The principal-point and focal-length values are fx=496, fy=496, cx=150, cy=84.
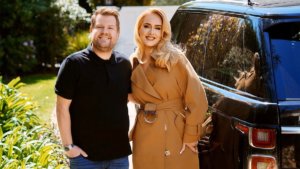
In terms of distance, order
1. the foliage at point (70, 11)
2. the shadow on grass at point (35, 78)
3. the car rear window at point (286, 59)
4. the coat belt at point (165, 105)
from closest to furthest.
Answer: the car rear window at point (286, 59) → the coat belt at point (165, 105) → the shadow on grass at point (35, 78) → the foliage at point (70, 11)

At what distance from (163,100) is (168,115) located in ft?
0.38

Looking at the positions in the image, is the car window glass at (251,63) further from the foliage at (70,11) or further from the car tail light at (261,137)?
the foliage at (70,11)

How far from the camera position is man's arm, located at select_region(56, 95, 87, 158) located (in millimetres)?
3225

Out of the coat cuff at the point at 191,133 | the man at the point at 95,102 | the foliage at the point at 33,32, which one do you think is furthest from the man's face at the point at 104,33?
the foliage at the point at 33,32

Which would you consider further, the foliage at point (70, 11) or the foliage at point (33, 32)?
the foliage at point (70, 11)

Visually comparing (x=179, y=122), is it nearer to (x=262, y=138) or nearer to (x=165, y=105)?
(x=165, y=105)

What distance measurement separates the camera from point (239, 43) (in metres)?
3.48

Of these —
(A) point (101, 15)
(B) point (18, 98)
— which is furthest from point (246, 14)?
(B) point (18, 98)

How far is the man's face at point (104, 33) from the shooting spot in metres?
3.30

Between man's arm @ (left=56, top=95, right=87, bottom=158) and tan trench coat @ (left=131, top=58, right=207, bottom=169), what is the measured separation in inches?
23.7

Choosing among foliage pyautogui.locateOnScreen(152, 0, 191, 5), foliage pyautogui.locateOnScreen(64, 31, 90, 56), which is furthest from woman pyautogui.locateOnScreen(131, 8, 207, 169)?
foliage pyautogui.locateOnScreen(64, 31, 90, 56)

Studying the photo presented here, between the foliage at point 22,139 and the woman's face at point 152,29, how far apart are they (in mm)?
1506

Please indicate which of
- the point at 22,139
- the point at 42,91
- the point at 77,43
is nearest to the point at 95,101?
the point at 22,139

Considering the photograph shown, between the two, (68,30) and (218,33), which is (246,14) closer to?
(218,33)
